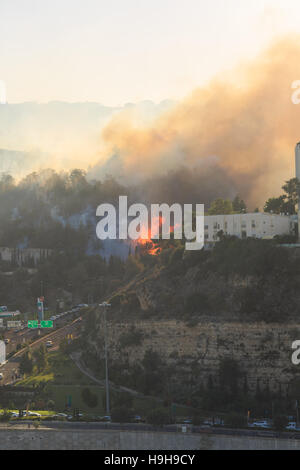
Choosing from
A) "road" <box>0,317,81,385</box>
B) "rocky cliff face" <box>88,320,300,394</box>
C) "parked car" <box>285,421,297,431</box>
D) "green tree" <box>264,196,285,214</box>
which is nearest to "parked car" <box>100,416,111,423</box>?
"rocky cliff face" <box>88,320,300,394</box>

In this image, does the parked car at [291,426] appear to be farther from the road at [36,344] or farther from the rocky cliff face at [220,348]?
the road at [36,344]

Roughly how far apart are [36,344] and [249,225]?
35212 millimetres

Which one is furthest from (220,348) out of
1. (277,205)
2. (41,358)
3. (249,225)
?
(277,205)

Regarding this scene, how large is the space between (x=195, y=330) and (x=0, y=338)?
3751 cm

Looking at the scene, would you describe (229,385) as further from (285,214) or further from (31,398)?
(285,214)

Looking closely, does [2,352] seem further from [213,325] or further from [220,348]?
[220,348]

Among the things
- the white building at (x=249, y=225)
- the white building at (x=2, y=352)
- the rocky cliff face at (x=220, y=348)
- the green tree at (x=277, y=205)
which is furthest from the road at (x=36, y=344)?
the green tree at (x=277, y=205)

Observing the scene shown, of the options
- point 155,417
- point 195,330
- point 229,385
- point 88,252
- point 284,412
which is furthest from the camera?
point 88,252

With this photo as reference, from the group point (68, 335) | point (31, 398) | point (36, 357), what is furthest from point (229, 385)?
point (68, 335)

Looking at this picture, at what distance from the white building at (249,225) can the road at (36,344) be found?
25986mm

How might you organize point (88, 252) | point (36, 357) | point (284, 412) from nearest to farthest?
point (284, 412), point (36, 357), point (88, 252)

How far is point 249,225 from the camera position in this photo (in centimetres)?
9944

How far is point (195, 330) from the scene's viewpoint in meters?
89.0

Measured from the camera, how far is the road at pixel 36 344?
9762 centimetres
